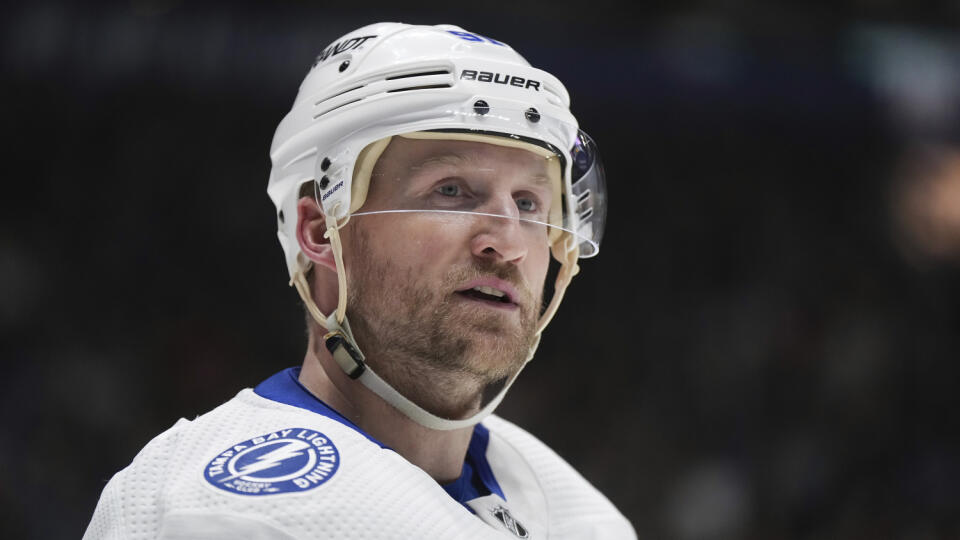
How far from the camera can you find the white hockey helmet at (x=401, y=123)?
1.97 metres

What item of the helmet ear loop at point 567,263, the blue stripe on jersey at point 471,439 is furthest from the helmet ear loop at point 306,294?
the helmet ear loop at point 567,263

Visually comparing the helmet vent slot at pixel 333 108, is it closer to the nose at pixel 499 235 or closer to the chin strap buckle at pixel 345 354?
the nose at pixel 499 235

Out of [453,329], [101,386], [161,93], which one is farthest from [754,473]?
[453,329]

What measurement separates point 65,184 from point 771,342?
13.7 ft

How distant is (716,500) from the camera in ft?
18.9

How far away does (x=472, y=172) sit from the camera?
1.98 metres

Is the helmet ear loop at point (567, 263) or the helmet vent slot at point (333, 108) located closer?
the helmet vent slot at point (333, 108)

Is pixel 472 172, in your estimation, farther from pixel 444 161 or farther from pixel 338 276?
pixel 338 276

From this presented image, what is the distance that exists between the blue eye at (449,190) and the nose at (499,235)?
6 centimetres

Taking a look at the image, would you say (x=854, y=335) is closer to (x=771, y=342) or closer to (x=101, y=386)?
(x=771, y=342)

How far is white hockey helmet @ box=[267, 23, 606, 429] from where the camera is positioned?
1975 mm

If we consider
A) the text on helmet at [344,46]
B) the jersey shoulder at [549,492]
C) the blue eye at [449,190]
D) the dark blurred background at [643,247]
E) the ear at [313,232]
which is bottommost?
the dark blurred background at [643,247]

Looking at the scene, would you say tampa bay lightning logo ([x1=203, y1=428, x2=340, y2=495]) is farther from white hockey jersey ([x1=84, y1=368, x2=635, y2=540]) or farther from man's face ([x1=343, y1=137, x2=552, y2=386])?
man's face ([x1=343, y1=137, x2=552, y2=386])

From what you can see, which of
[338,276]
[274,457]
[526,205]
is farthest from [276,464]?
[526,205]
